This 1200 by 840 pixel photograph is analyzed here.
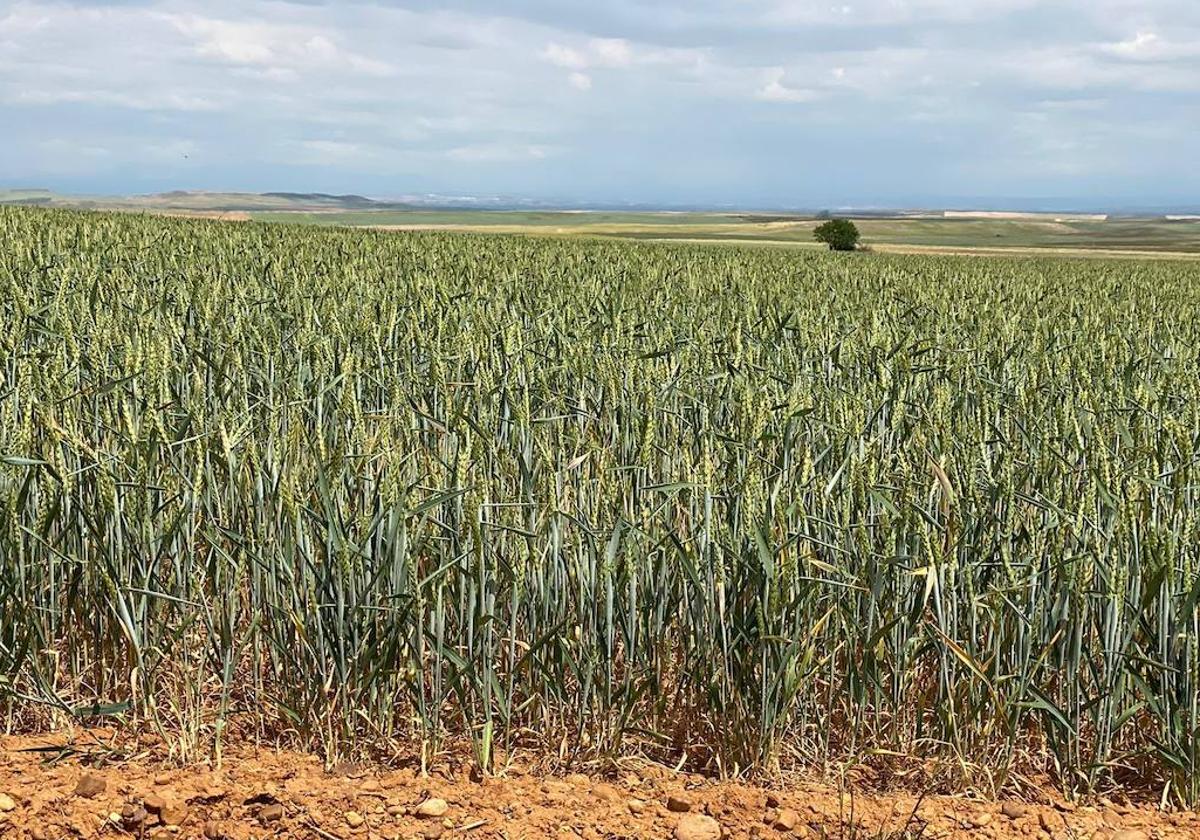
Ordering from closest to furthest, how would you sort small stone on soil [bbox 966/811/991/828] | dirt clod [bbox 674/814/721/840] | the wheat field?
dirt clod [bbox 674/814/721/840] < small stone on soil [bbox 966/811/991/828] < the wheat field

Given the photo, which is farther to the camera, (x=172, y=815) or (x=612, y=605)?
(x=612, y=605)

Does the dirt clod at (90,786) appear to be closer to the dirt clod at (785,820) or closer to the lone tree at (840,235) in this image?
the dirt clod at (785,820)

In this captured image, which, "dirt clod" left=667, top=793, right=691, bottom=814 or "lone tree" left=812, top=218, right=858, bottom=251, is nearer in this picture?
"dirt clod" left=667, top=793, right=691, bottom=814

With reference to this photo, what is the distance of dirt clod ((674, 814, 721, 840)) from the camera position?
2908 mm

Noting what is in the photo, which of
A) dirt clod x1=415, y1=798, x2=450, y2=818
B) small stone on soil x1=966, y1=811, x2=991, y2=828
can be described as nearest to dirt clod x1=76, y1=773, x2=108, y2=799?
dirt clod x1=415, y1=798, x2=450, y2=818

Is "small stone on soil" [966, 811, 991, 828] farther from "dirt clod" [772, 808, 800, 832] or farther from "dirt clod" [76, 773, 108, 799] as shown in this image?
"dirt clod" [76, 773, 108, 799]

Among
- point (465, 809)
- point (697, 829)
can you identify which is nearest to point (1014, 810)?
point (697, 829)

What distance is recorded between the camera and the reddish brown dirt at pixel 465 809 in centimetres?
293

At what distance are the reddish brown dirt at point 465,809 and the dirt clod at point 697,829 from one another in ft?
0.04

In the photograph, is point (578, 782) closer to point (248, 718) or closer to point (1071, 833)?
point (248, 718)

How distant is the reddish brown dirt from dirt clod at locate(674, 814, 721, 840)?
13 millimetres

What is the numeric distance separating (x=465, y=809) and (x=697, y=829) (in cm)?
59

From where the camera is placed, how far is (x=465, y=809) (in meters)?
2.99

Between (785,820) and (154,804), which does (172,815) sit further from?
(785,820)
